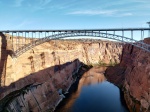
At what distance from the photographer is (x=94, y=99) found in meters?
50.4

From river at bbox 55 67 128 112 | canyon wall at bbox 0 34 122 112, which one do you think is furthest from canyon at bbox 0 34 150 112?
river at bbox 55 67 128 112

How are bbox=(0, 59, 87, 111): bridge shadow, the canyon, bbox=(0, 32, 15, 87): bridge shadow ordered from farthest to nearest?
bbox=(0, 32, 15, 87): bridge shadow → bbox=(0, 59, 87, 111): bridge shadow → the canyon

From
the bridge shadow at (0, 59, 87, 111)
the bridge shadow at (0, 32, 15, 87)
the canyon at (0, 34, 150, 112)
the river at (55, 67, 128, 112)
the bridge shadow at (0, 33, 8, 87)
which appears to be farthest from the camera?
the river at (55, 67, 128, 112)

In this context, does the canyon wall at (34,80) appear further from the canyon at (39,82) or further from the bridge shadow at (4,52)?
the bridge shadow at (4,52)

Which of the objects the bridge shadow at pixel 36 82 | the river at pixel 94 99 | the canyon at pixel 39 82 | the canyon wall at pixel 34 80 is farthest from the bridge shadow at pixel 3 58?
the river at pixel 94 99

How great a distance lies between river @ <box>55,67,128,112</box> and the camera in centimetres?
4288

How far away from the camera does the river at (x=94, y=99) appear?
42.9 meters

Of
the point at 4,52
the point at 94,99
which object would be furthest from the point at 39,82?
the point at 94,99

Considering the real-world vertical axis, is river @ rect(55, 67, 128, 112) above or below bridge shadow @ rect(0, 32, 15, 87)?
below

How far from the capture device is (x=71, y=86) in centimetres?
6450

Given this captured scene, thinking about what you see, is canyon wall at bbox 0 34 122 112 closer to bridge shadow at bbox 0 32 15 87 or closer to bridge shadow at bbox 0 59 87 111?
bridge shadow at bbox 0 59 87 111

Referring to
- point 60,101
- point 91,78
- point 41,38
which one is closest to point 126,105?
point 60,101

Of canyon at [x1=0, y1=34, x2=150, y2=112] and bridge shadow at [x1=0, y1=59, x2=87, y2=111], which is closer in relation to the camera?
canyon at [x1=0, y1=34, x2=150, y2=112]

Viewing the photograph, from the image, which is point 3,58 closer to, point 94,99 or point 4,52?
point 4,52
